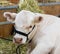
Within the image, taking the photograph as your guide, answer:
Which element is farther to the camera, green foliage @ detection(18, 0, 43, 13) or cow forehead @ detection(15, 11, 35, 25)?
green foliage @ detection(18, 0, 43, 13)

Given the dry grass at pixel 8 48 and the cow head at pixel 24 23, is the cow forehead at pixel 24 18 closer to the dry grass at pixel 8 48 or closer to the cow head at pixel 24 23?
the cow head at pixel 24 23

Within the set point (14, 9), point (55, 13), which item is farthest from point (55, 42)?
point (55, 13)

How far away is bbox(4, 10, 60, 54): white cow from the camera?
1.95 metres

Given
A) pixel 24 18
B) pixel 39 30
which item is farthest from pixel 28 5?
pixel 24 18

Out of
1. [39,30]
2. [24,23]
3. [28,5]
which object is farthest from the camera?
[28,5]

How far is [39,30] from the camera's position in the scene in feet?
6.96

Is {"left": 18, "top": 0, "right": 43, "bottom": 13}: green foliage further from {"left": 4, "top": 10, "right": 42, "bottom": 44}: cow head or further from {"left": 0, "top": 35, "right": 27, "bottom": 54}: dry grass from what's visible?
{"left": 4, "top": 10, "right": 42, "bottom": 44}: cow head

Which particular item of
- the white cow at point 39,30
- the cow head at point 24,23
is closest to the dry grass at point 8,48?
the white cow at point 39,30

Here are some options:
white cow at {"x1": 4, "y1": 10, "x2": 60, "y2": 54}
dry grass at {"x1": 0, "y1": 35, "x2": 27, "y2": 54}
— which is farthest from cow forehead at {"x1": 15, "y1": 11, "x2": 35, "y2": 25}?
dry grass at {"x1": 0, "y1": 35, "x2": 27, "y2": 54}

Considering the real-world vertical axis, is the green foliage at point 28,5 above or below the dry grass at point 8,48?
above

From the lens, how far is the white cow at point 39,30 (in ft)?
6.40

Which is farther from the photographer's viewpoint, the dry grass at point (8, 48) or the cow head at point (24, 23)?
the dry grass at point (8, 48)

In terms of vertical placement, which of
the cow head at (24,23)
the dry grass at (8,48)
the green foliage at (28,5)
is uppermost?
the cow head at (24,23)

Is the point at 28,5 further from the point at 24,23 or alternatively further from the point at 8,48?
the point at 24,23
